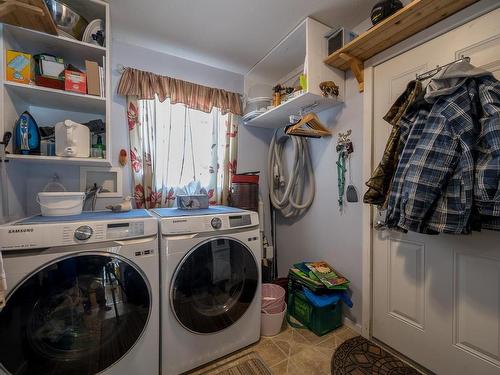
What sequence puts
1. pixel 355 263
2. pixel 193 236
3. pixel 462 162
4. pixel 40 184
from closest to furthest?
1. pixel 462 162
2. pixel 193 236
3. pixel 40 184
4. pixel 355 263

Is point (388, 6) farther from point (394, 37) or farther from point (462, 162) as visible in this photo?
point (462, 162)

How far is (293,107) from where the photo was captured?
6.05ft

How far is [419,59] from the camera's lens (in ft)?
4.27

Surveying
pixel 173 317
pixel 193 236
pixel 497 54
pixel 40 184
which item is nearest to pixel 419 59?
pixel 497 54

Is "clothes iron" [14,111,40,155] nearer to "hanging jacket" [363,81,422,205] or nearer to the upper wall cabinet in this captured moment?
the upper wall cabinet

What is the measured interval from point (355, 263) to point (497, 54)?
140 centimetres

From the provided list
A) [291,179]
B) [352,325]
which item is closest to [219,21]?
[291,179]

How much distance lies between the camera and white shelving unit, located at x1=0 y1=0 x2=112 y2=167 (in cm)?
118

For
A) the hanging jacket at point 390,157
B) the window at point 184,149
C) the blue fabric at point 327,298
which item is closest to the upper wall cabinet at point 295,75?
the window at point 184,149

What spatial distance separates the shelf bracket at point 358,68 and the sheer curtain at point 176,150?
113 centimetres

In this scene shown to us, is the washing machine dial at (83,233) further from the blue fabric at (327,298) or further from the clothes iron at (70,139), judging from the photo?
the blue fabric at (327,298)

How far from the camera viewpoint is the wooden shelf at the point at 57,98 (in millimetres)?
1219

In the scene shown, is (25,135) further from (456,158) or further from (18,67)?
(456,158)

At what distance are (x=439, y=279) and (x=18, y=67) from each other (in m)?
2.56
